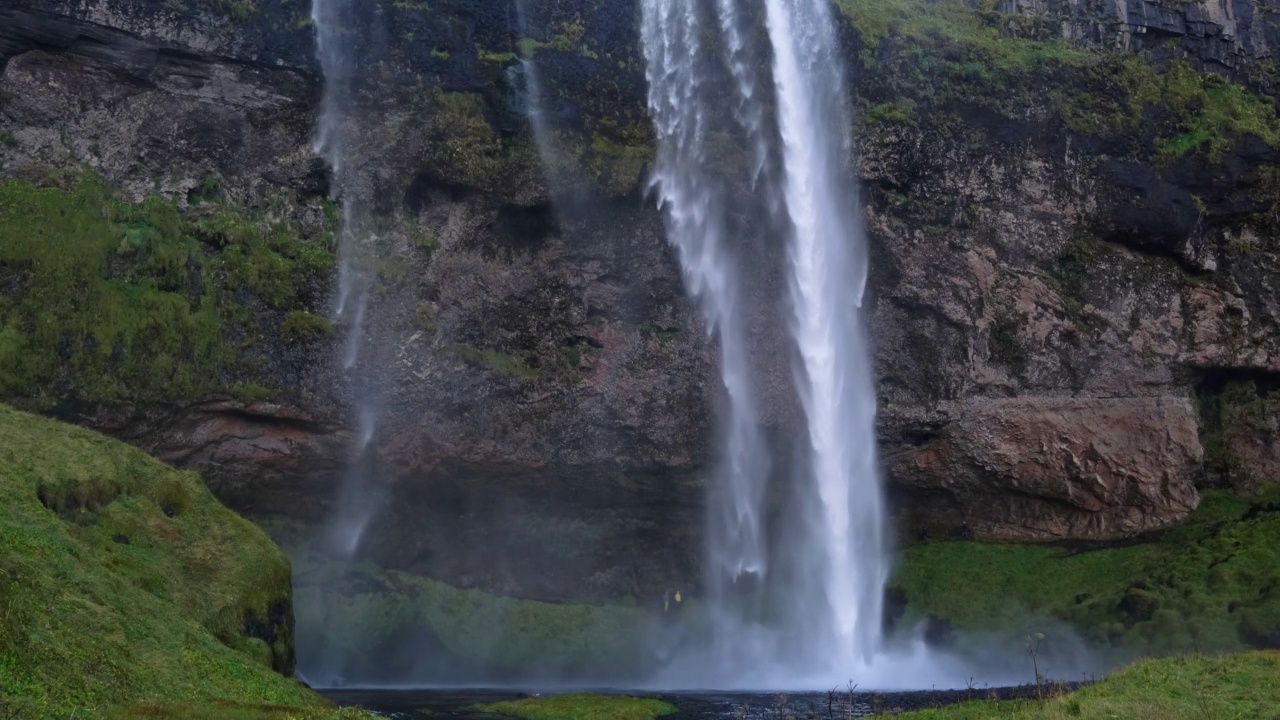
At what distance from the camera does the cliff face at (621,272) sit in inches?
1494

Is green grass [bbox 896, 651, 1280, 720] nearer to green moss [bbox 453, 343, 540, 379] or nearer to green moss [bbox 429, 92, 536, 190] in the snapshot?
green moss [bbox 453, 343, 540, 379]

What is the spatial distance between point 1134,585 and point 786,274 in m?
16.5

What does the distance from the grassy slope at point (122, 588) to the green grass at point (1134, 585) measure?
2455 centimetres

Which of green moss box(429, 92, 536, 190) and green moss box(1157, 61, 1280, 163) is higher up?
green moss box(1157, 61, 1280, 163)

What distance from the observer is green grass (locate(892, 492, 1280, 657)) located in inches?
1407

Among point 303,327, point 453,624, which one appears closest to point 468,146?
point 303,327

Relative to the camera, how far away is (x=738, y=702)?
1195 inches

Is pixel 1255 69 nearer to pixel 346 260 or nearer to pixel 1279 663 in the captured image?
pixel 1279 663

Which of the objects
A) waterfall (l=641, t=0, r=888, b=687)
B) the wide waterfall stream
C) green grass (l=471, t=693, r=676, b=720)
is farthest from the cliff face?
green grass (l=471, t=693, r=676, b=720)

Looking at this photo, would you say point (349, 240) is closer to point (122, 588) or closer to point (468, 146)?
point (468, 146)

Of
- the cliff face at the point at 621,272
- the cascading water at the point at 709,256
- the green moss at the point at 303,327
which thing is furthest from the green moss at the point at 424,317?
the cascading water at the point at 709,256

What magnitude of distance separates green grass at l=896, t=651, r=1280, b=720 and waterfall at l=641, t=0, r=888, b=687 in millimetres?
16330

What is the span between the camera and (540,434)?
131 feet

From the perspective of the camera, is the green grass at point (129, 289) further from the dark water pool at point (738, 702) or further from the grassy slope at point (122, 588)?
the dark water pool at point (738, 702)
